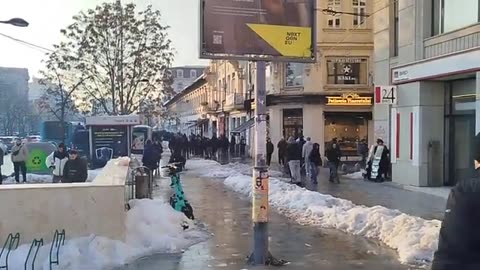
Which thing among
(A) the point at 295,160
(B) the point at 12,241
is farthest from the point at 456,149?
(B) the point at 12,241

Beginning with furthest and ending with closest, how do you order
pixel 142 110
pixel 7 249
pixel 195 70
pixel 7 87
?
pixel 195 70 < pixel 7 87 < pixel 142 110 < pixel 7 249

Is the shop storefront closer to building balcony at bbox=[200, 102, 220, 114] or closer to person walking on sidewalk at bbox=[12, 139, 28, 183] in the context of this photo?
person walking on sidewalk at bbox=[12, 139, 28, 183]

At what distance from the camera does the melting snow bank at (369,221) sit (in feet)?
30.1

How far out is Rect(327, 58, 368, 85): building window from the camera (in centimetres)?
3472

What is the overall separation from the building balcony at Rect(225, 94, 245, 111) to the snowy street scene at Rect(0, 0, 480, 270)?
197mm

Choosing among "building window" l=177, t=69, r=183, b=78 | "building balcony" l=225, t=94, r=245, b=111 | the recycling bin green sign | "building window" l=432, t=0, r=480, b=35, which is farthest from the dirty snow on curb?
"building window" l=177, t=69, r=183, b=78

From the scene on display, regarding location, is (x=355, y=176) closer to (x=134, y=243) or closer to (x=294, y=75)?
(x=294, y=75)

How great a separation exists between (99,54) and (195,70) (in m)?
106

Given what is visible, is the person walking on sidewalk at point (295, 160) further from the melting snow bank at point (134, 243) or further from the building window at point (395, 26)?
the melting snow bank at point (134, 243)

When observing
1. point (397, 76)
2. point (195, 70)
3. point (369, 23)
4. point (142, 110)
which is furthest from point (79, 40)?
point (195, 70)

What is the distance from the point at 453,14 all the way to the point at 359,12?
17113 mm

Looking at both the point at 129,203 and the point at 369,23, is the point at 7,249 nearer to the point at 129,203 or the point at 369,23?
the point at 129,203

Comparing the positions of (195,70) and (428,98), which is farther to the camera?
(195,70)

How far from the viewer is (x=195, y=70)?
141m
